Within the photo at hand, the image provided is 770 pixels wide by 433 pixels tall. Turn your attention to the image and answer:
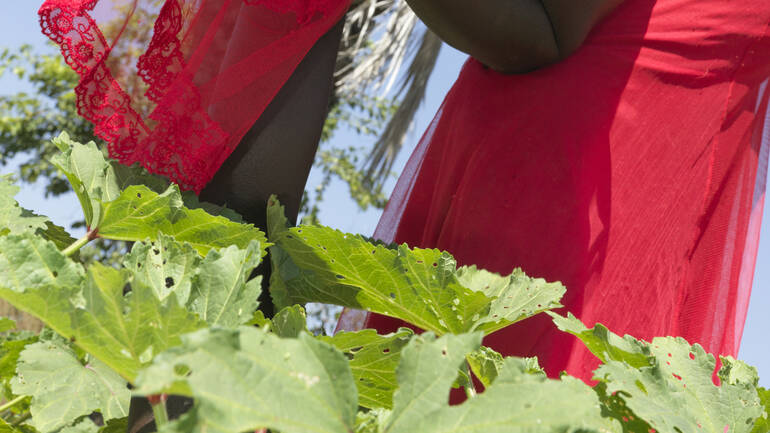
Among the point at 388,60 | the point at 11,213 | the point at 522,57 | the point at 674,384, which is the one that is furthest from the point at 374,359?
the point at 388,60

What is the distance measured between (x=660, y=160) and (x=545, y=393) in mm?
765

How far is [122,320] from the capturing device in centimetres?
33

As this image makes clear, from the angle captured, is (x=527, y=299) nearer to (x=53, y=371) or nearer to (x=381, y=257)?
(x=381, y=257)

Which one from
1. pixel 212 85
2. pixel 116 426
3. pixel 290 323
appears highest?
pixel 212 85

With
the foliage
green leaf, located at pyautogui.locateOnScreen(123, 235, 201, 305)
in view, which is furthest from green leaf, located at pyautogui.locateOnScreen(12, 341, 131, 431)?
green leaf, located at pyautogui.locateOnScreen(123, 235, 201, 305)

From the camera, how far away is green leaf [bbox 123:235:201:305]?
0.42 meters

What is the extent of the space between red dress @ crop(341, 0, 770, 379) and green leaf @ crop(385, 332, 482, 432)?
0.61 metres

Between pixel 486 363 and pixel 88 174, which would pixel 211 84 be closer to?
pixel 88 174

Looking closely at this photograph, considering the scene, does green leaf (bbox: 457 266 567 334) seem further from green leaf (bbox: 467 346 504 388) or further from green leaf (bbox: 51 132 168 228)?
green leaf (bbox: 51 132 168 228)

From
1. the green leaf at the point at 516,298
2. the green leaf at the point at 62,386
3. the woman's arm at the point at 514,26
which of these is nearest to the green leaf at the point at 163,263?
the green leaf at the point at 62,386

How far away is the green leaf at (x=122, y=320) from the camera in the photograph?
12.7 inches

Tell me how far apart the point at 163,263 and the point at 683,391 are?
11.9 inches

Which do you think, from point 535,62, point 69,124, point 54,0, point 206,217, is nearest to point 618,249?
point 535,62

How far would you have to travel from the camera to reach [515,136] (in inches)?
38.4
